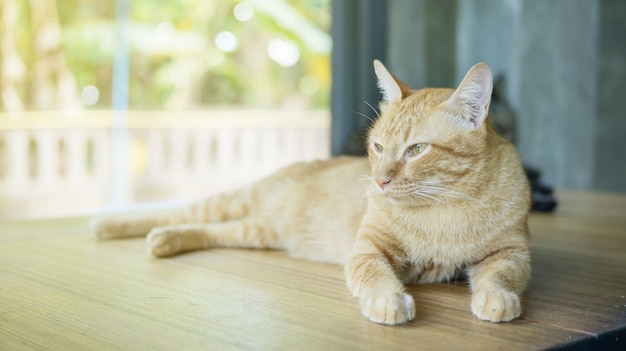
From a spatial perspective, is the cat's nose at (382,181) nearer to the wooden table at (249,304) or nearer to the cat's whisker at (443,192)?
Result: the cat's whisker at (443,192)

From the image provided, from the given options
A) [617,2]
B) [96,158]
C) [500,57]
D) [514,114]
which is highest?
[617,2]

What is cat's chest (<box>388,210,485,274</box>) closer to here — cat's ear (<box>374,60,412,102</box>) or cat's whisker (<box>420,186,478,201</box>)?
cat's whisker (<box>420,186,478,201</box>)

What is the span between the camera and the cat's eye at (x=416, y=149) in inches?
64.7

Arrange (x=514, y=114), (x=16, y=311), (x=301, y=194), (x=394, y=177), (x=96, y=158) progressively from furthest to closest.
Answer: (x=514, y=114)
(x=96, y=158)
(x=301, y=194)
(x=394, y=177)
(x=16, y=311)

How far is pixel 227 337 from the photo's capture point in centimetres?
132

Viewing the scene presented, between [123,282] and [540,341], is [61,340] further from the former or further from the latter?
[540,341]

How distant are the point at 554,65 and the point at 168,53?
8.05 ft

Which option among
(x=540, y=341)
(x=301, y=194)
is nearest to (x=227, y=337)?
(x=540, y=341)

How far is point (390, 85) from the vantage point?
1839mm

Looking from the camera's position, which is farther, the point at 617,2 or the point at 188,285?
the point at 617,2

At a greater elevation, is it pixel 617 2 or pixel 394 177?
pixel 617 2

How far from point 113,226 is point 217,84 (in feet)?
9.08

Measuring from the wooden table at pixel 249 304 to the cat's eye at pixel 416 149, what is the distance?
0.31 m

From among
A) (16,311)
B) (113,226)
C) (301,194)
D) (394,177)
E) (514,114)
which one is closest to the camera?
(16,311)
